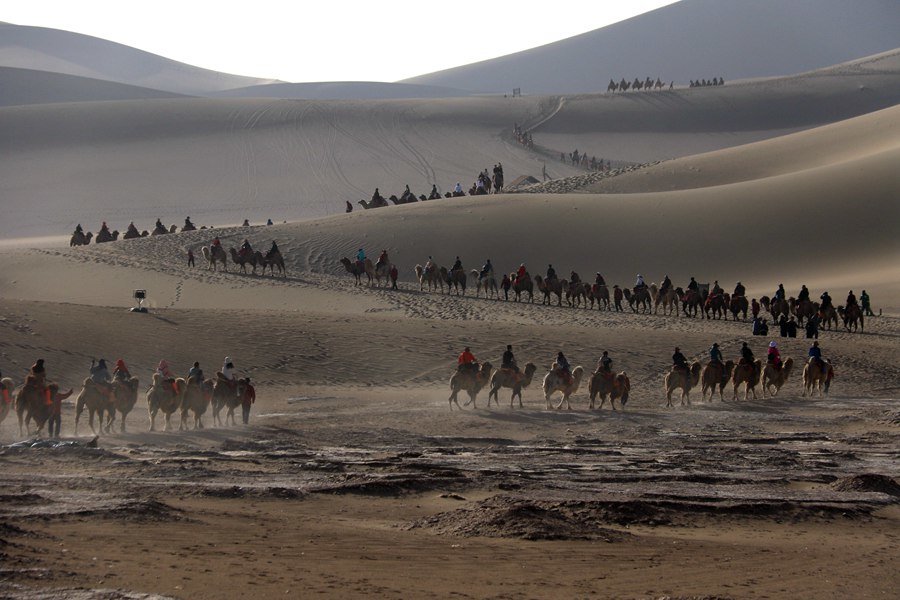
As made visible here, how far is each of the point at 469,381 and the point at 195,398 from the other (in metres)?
5.44

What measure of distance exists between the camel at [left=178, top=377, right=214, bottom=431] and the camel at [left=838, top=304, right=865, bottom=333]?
797 inches

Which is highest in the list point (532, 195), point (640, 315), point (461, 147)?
point (461, 147)

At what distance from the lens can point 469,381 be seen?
77.3 ft

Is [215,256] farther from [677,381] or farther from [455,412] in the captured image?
[677,381]

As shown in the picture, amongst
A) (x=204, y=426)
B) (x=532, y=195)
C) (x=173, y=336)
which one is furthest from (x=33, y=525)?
(x=532, y=195)

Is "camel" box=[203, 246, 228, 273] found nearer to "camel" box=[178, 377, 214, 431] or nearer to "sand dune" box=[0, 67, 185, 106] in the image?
"camel" box=[178, 377, 214, 431]

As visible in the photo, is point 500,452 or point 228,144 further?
point 228,144

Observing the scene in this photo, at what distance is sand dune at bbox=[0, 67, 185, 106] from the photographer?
124 metres

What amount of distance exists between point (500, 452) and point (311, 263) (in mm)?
28501

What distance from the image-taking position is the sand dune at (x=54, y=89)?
12431 centimetres

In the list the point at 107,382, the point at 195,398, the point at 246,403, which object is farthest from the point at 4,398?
the point at 246,403

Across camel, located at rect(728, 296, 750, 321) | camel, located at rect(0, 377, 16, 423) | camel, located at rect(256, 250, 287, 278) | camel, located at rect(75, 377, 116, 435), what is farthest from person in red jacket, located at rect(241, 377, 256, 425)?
camel, located at rect(256, 250, 287, 278)

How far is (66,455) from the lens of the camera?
51.7 feet

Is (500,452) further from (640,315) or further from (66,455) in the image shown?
(640,315)
